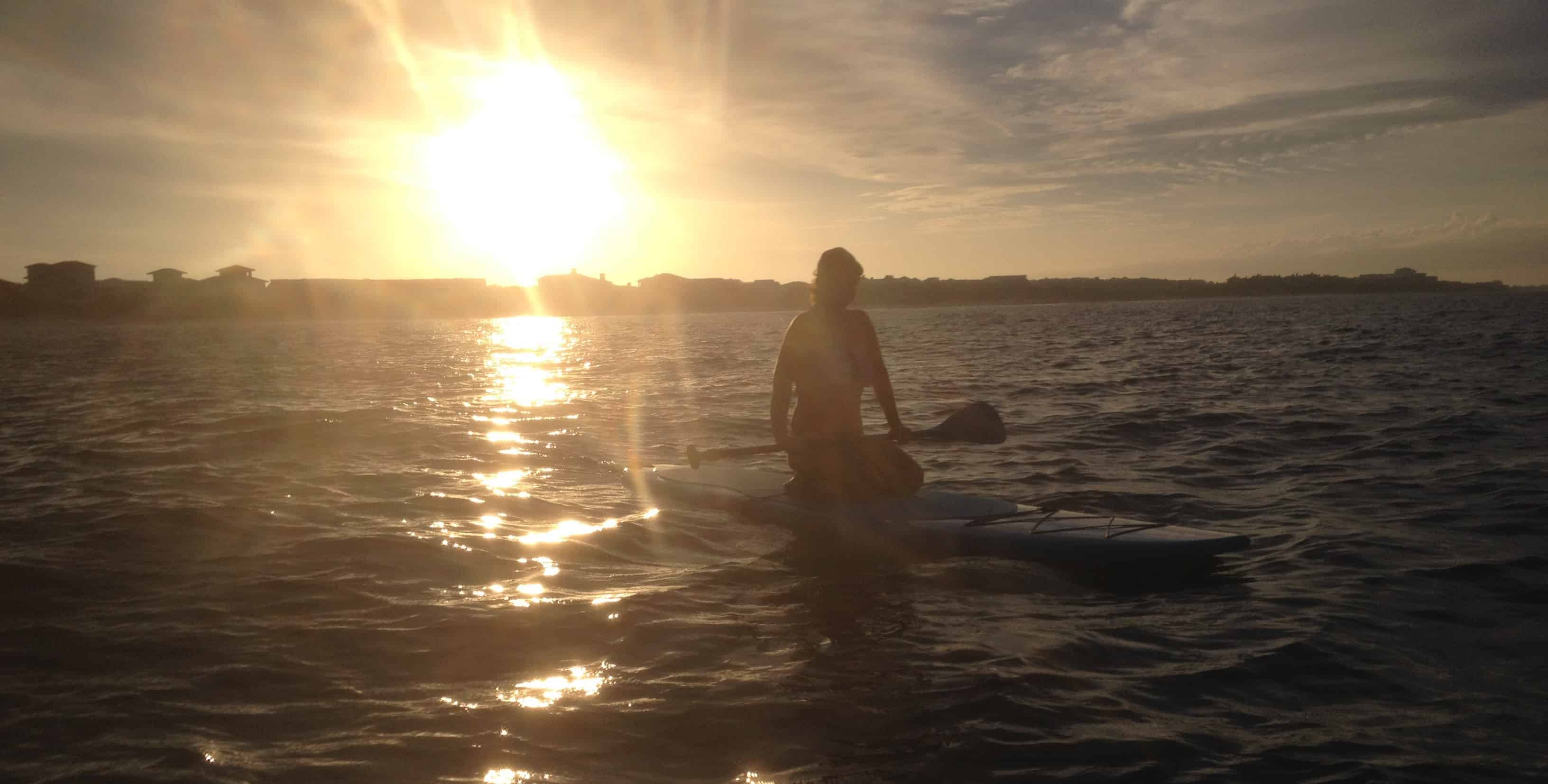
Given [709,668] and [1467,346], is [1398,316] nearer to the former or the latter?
[1467,346]

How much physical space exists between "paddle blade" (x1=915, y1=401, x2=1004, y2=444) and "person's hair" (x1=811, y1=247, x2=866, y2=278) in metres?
1.71

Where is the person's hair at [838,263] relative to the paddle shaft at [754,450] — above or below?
above

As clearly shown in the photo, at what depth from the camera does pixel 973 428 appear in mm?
7918

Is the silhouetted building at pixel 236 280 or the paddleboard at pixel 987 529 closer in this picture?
the paddleboard at pixel 987 529

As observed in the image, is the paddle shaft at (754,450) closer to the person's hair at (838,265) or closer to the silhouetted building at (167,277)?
the person's hair at (838,265)

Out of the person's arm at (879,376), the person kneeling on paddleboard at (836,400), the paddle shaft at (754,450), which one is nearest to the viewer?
the person kneeling on paddleboard at (836,400)

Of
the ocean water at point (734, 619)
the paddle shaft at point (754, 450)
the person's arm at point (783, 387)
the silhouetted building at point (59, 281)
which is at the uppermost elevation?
the silhouetted building at point (59, 281)

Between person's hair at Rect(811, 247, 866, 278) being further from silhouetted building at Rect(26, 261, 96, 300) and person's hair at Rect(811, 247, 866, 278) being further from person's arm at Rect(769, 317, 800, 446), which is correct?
silhouetted building at Rect(26, 261, 96, 300)

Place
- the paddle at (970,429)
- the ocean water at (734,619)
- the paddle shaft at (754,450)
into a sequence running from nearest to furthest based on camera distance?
the ocean water at (734,619) < the paddle shaft at (754,450) < the paddle at (970,429)

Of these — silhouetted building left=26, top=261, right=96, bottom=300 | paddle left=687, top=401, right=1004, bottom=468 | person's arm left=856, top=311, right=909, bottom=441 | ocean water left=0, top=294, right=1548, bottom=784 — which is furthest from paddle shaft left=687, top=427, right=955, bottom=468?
silhouetted building left=26, top=261, right=96, bottom=300

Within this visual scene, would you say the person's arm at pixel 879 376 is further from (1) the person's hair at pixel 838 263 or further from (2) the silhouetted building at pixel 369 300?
(2) the silhouetted building at pixel 369 300

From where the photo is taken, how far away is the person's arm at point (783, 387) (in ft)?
23.6

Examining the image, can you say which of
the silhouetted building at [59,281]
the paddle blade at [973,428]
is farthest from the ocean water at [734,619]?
the silhouetted building at [59,281]

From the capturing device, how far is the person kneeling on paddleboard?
22.9 ft
